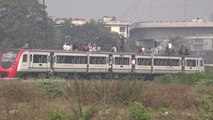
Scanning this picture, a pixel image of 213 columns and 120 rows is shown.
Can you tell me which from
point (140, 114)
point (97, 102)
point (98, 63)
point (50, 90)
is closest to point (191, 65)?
point (98, 63)

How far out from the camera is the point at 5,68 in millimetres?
29688

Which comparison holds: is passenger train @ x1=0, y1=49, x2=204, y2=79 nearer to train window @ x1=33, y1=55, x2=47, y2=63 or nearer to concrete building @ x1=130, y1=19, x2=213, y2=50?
train window @ x1=33, y1=55, x2=47, y2=63

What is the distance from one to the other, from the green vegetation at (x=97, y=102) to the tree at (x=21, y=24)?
42.2 meters

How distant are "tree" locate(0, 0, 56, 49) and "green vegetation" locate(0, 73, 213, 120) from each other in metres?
42.2

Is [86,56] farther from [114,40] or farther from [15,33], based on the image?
[114,40]

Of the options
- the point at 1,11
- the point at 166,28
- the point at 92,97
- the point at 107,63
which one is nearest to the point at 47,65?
the point at 107,63

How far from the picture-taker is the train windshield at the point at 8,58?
29812 mm

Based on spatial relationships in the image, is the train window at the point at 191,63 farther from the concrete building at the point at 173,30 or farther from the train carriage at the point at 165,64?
the concrete building at the point at 173,30

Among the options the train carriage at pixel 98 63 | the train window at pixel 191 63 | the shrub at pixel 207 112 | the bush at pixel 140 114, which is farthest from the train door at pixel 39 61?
the bush at pixel 140 114

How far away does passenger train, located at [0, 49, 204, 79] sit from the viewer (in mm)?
29859

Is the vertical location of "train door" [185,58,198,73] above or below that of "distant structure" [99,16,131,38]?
below

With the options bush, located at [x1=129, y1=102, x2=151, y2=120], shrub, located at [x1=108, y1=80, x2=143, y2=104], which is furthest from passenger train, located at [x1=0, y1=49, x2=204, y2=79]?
bush, located at [x1=129, y1=102, x2=151, y2=120]

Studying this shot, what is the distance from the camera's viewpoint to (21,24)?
6450 cm

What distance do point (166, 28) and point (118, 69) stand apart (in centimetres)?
5949
